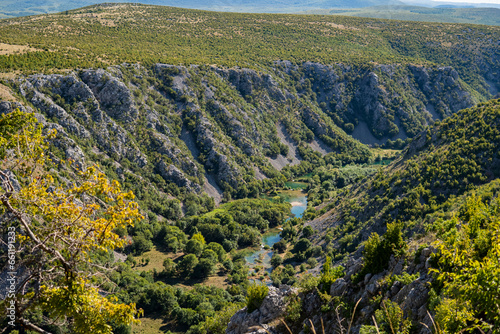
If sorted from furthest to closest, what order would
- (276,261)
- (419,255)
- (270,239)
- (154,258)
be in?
(270,239)
(154,258)
(276,261)
(419,255)

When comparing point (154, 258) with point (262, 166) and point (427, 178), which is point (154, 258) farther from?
point (427, 178)

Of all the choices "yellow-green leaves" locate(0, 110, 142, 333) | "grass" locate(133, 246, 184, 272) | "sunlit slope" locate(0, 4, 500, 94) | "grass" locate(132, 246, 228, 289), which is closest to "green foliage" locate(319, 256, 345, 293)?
"yellow-green leaves" locate(0, 110, 142, 333)

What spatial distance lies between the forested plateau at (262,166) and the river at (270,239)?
6.18ft

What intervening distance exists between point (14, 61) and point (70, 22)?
238 ft

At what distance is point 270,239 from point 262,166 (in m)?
35.8

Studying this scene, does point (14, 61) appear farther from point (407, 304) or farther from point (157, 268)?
Answer: point (407, 304)

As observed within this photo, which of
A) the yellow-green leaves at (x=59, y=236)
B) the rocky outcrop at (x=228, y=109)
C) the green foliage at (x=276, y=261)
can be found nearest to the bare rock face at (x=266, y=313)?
the yellow-green leaves at (x=59, y=236)

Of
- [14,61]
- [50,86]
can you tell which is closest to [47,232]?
[50,86]

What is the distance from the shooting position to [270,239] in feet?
285

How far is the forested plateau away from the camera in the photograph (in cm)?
1786

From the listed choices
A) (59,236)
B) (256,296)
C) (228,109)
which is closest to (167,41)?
(228,109)

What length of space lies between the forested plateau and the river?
1.88 metres

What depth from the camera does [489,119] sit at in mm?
62219

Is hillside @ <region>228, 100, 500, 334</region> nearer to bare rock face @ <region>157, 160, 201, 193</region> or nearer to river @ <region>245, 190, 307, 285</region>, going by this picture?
river @ <region>245, 190, 307, 285</region>
